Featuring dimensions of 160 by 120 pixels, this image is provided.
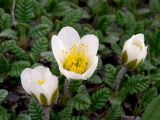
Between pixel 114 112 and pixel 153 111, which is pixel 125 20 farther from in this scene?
pixel 153 111

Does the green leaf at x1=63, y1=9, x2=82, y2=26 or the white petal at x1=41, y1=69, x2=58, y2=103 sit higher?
the green leaf at x1=63, y1=9, x2=82, y2=26

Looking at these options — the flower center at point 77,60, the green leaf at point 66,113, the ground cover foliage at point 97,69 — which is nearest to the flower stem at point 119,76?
the ground cover foliage at point 97,69

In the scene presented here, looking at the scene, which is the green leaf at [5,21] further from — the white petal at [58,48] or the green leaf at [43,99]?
the green leaf at [43,99]

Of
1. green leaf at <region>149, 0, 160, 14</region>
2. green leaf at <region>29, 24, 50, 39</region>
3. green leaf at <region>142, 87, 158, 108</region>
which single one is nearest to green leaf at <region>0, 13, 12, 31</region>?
green leaf at <region>29, 24, 50, 39</region>

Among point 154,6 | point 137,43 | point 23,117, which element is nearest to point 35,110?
point 23,117

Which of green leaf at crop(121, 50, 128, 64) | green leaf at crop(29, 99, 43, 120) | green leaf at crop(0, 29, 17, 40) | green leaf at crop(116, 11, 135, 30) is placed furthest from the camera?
green leaf at crop(116, 11, 135, 30)

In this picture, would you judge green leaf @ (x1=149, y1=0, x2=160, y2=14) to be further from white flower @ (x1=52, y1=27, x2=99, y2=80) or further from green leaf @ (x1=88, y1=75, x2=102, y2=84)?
white flower @ (x1=52, y1=27, x2=99, y2=80)
